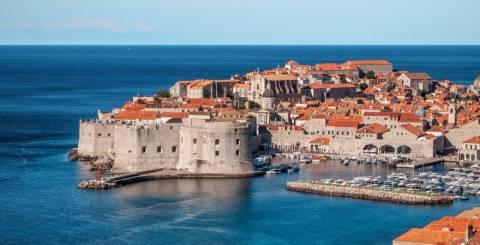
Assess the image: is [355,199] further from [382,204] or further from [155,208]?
[155,208]

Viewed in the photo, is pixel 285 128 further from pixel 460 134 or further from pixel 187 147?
pixel 187 147

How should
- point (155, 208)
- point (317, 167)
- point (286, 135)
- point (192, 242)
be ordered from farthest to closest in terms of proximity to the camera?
point (286, 135), point (317, 167), point (155, 208), point (192, 242)

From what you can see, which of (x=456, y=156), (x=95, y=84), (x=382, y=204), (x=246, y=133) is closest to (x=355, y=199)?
(x=382, y=204)

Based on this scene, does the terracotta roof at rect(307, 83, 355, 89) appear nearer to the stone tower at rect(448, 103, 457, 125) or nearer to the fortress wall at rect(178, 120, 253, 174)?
the stone tower at rect(448, 103, 457, 125)

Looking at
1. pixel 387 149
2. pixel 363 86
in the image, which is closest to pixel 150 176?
pixel 387 149

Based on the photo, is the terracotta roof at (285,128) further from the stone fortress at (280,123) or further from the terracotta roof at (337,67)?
the terracotta roof at (337,67)

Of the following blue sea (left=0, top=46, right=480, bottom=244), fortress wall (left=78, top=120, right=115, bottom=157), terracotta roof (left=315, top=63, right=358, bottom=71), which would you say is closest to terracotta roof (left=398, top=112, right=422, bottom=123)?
blue sea (left=0, top=46, right=480, bottom=244)
